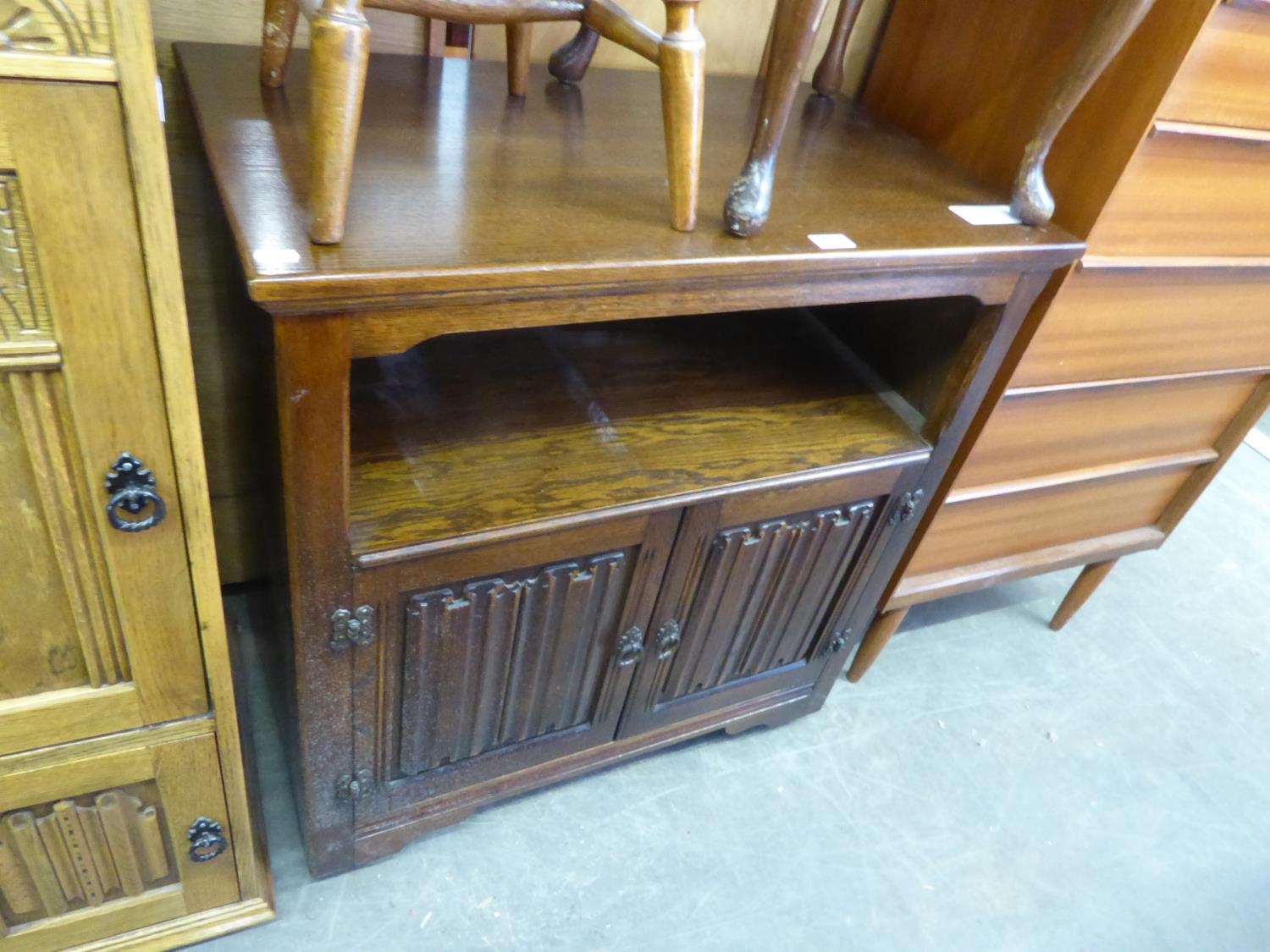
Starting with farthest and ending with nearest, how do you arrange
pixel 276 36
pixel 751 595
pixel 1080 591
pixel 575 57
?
1. pixel 1080 591
2. pixel 751 595
3. pixel 575 57
4. pixel 276 36

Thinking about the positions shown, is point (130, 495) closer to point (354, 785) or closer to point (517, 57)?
point (354, 785)

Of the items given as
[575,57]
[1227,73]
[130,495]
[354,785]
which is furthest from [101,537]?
[1227,73]

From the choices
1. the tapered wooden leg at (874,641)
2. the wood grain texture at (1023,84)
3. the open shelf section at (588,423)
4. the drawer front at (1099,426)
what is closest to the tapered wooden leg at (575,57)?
the open shelf section at (588,423)

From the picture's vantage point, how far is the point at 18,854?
32.0 inches

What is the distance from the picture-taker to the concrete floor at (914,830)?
112cm

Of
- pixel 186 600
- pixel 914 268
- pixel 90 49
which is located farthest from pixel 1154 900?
pixel 90 49

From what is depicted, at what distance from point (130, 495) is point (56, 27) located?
0.99 ft

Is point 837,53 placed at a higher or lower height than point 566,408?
higher

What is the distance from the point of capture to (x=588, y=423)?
953 millimetres

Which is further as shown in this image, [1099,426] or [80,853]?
[1099,426]

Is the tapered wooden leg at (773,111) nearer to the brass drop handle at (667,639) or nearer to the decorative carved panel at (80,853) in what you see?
the brass drop handle at (667,639)

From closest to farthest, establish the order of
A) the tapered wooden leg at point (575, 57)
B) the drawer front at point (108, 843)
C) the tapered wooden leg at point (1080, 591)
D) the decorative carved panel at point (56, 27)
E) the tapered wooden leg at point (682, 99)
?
the decorative carved panel at point (56, 27) < the tapered wooden leg at point (682, 99) < the drawer front at point (108, 843) < the tapered wooden leg at point (575, 57) < the tapered wooden leg at point (1080, 591)

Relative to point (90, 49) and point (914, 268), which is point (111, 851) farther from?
point (914, 268)

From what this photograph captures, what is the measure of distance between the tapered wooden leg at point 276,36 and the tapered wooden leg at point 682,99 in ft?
1.14
